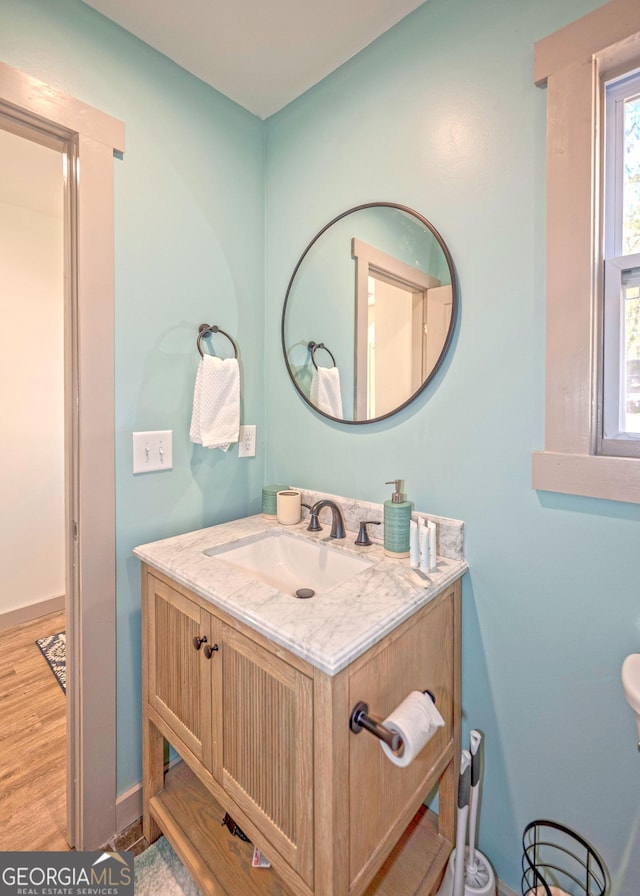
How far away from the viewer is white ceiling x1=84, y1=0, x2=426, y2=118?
1.21 metres

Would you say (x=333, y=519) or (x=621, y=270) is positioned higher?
(x=621, y=270)

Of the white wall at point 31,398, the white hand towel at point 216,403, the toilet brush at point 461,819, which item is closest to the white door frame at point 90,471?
the white hand towel at point 216,403

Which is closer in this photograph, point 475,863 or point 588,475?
point 588,475

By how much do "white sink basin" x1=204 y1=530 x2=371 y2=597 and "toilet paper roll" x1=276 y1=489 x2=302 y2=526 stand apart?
7 cm

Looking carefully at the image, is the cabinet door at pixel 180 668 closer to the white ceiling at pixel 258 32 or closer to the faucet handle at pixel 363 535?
the faucet handle at pixel 363 535

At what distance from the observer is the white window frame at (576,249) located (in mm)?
914

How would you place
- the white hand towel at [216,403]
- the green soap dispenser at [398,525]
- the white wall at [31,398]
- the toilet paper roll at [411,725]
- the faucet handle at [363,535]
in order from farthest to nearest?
the white wall at [31,398], the white hand towel at [216,403], the faucet handle at [363,535], the green soap dispenser at [398,525], the toilet paper roll at [411,725]

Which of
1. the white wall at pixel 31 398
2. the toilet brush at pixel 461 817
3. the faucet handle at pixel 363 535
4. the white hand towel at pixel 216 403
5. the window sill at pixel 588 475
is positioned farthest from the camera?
the white wall at pixel 31 398

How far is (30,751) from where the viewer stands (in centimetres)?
163

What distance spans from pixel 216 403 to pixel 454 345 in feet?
2.70

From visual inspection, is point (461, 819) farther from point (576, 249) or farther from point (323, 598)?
point (576, 249)

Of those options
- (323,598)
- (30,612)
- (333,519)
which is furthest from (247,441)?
(30,612)

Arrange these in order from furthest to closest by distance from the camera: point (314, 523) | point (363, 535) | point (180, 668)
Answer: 1. point (314, 523)
2. point (363, 535)
3. point (180, 668)

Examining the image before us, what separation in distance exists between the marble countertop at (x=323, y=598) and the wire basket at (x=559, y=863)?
2.16ft
